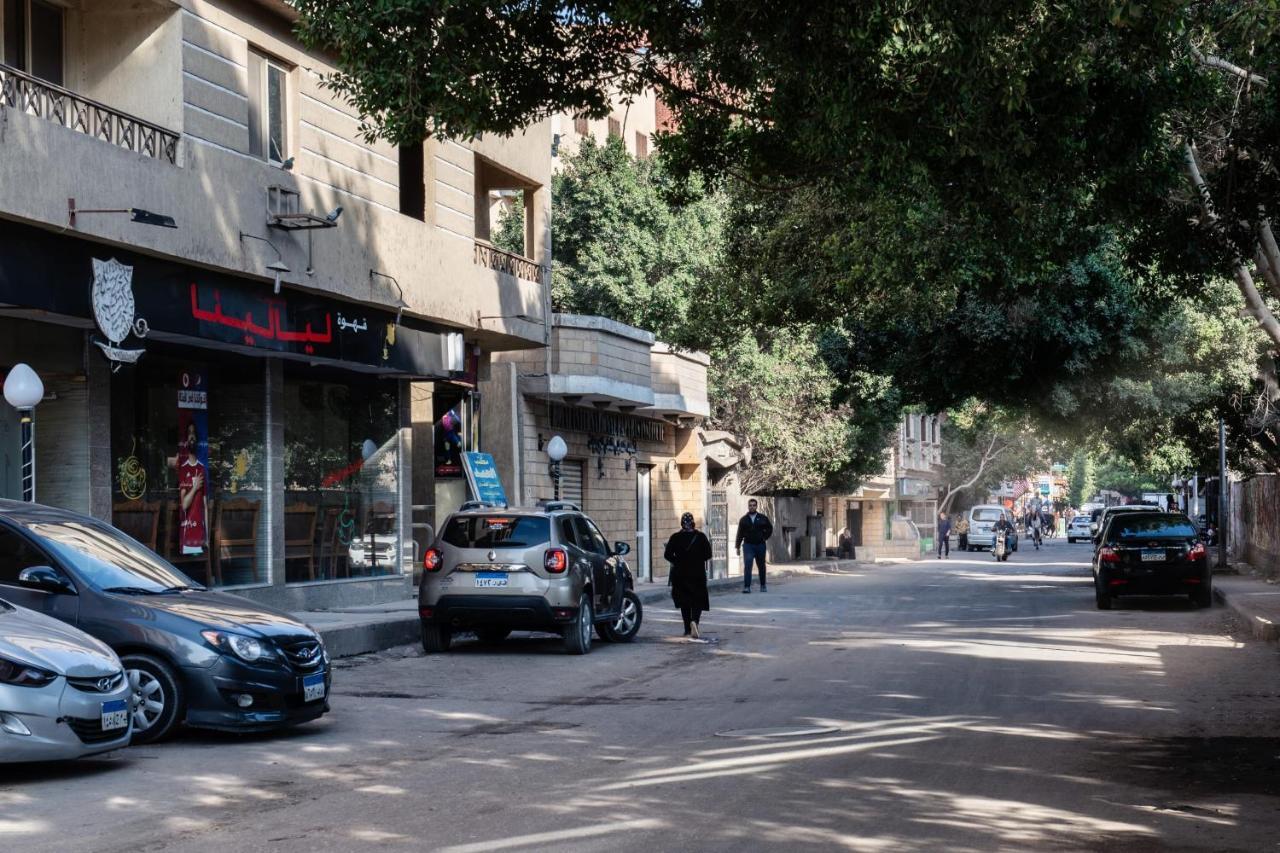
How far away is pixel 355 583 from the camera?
2272 centimetres

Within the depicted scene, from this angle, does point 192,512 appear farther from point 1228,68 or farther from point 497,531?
point 1228,68

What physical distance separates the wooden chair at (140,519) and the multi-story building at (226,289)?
37 millimetres

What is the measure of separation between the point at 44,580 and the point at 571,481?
22078mm

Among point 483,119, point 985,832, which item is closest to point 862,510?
point 483,119

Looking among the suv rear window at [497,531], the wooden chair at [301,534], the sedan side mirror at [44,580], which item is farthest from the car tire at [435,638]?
the sedan side mirror at [44,580]

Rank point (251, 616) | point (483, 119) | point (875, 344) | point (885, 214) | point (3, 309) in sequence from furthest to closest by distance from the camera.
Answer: point (875, 344) → point (885, 214) → point (3, 309) → point (483, 119) → point (251, 616)

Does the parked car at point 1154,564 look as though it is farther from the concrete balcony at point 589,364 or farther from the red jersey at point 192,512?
the red jersey at point 192,512

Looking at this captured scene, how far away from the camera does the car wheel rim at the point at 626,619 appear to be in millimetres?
19405

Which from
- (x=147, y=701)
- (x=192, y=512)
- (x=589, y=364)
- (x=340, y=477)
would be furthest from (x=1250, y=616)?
(x=147, y=701)

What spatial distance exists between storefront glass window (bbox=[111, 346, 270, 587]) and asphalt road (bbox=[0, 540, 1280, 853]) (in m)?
3.40

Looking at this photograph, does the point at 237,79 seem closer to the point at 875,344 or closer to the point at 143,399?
the point at 143,399

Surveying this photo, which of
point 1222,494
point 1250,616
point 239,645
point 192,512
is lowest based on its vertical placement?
point 1250,616

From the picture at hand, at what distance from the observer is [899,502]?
77.1m

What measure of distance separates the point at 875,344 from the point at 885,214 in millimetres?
15536
